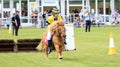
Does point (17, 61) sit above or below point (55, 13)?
below

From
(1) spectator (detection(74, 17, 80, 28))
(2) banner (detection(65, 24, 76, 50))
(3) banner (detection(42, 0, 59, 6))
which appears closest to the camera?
(2) banner (detection(65, 24, 76, 50))

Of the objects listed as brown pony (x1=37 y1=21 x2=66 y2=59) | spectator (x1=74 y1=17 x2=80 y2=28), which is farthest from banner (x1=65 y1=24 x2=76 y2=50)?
spectator (x1=74 y1=17 x2=80 y2=28)

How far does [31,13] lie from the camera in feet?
188

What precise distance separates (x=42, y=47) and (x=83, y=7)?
4208 cm

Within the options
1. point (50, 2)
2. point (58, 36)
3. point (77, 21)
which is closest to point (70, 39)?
point (58, 36)

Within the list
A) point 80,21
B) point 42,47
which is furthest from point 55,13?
point 80,21

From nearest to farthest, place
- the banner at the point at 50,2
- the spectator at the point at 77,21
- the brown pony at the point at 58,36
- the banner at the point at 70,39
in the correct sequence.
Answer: the brown pony at the point at 58,36
the banner at the point at 70,39
the spectator at the point at 77,21
the banner at the point at 50,2

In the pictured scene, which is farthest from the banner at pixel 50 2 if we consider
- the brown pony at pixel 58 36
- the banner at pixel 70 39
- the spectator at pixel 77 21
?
the brown pony at pixel 58 36

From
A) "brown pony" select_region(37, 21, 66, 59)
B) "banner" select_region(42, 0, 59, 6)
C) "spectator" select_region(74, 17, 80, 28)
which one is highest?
"banner" select_region(42, 0, 59, 6)

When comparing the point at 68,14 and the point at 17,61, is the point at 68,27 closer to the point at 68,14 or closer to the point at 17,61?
the point at 17,61

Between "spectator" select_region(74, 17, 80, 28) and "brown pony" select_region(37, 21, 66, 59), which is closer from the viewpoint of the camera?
"brown pony" select_region(37, 21, 66, 59)

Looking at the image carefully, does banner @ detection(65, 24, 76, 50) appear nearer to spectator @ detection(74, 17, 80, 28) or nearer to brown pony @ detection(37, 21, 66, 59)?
brown pony @ detection(37, 21, 66, 59)

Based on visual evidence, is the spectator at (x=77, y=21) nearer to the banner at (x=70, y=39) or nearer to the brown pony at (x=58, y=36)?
the banner at (x=70, y=39)

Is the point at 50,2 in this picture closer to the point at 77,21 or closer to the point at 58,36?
the point at 77,21
